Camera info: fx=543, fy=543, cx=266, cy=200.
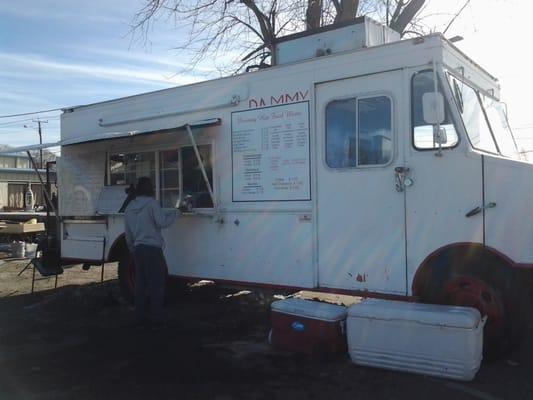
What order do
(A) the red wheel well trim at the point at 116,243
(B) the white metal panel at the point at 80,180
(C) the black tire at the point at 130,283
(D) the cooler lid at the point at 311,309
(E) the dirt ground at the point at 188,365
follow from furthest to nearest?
(B) the white metal panel at the point at 80,180 < (C) the black tire at the point at 130,283 < (A) the red wheel well trim at the point at 116,243 < (D) the cooler lid at the point at 311,309 < (E) the dirt ground at the point at 188,365

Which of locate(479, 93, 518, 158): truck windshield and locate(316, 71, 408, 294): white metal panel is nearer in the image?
locate(316, 71, 408, 294): white metal panel

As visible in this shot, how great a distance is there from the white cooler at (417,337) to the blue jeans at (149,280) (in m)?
2.62

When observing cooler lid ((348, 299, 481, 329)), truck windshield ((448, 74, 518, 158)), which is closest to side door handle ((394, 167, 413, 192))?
truck windshield ((448, 74, 518, 158))

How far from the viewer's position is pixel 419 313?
183 inches

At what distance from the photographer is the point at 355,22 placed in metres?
6.02

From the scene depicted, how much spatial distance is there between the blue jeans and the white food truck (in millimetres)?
495

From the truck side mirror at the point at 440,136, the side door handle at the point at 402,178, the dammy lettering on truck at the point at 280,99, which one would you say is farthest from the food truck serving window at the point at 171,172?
the truck side mirror at the point at 440,136

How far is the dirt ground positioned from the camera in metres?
4.42

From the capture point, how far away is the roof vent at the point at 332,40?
5988 mm

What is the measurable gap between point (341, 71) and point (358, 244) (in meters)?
1.80

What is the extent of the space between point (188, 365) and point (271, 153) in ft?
8.07

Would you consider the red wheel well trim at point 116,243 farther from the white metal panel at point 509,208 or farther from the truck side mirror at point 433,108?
the white metal panel at point 509,208

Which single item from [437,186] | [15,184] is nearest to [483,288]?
[437,186]

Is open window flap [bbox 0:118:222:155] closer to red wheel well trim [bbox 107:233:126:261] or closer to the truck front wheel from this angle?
red wheel well trim [bbox 107:233:126:261]
